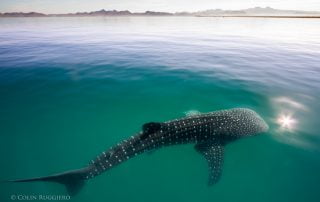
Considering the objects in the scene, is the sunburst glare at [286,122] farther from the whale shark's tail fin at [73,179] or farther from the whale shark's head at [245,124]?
the whale shark's tail fin at [73,179]

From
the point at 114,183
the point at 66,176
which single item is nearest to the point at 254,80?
the point at 114,183

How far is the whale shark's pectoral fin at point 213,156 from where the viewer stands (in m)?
8.86

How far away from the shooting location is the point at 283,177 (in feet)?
28.6

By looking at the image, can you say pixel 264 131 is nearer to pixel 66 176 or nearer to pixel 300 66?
pixel 66 176

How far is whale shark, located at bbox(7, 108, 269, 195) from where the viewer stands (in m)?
7.71

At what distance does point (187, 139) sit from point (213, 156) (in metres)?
1.37

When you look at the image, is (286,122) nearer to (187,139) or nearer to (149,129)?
(187,139)

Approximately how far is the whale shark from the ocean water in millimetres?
556

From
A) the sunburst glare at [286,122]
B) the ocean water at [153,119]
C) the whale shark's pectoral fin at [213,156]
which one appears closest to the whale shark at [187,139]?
the whale shark's pectoral fin at [213,156]

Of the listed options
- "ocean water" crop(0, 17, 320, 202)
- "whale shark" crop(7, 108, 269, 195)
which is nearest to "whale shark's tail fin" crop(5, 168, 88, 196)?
"whale shark" crop(7, 108, 269, 195)

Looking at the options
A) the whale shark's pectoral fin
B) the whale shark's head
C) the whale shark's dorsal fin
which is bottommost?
the whale shark's pectoral fin

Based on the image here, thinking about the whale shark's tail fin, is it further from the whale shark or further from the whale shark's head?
the whale shark's head

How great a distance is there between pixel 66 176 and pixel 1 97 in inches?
367

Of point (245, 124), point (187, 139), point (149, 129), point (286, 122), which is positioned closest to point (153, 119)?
point (187, 139)
